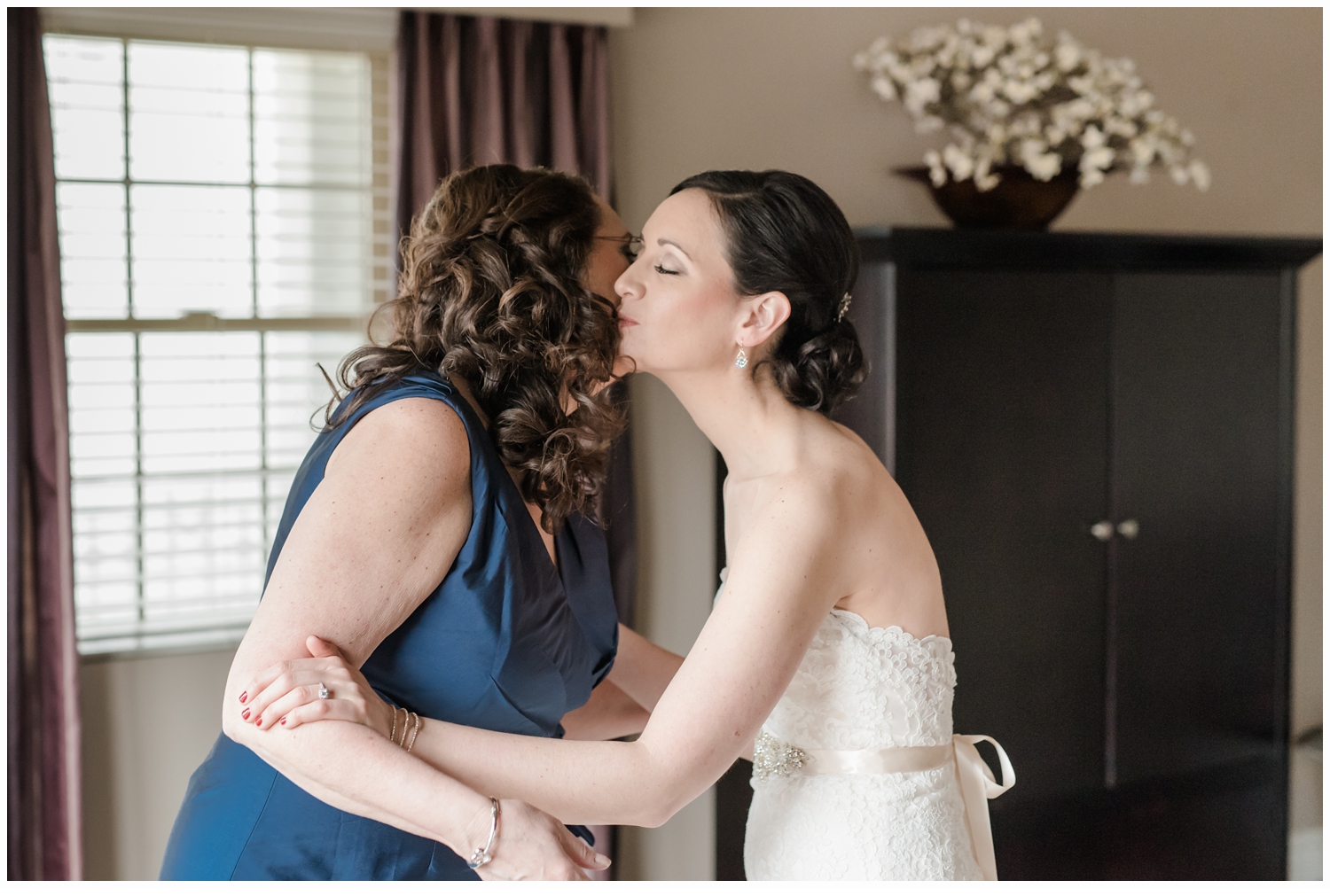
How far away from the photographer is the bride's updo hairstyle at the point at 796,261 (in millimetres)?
1618

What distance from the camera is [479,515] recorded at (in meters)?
1.43

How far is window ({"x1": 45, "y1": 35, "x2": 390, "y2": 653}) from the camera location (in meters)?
2.65

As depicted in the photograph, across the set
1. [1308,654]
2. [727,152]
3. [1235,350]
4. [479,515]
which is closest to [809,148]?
[727,152]

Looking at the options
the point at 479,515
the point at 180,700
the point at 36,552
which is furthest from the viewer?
the point at 180,700

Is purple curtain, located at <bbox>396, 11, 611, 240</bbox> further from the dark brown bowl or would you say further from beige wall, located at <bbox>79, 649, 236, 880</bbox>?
beige wall, located at <bbox>79, 649, 236, 880</bbox>

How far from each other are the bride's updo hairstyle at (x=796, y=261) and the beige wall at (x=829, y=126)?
1.38 metres

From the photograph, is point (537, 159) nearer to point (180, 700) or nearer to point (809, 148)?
point (809, 148)

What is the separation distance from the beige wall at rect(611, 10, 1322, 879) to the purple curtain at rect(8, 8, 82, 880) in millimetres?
1411

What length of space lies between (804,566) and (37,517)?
197 cm

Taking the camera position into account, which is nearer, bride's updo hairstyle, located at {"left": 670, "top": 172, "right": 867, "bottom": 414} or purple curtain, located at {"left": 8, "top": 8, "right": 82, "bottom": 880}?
bride's updo hairstyle, located at {"left": 670, "top": 172, "right": 867, "bottom": 414}

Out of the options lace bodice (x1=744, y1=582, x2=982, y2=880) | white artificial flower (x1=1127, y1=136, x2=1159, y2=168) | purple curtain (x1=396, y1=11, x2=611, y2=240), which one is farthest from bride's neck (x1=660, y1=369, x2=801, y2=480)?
white artificial flower (x1=1127, y1=136, x2=1159, y2=168)

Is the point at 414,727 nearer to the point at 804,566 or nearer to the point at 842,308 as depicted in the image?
the point at 804,566

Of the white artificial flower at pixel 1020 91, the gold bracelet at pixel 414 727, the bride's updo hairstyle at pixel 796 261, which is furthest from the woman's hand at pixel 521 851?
the white artificial flower at pixel 1020 91
